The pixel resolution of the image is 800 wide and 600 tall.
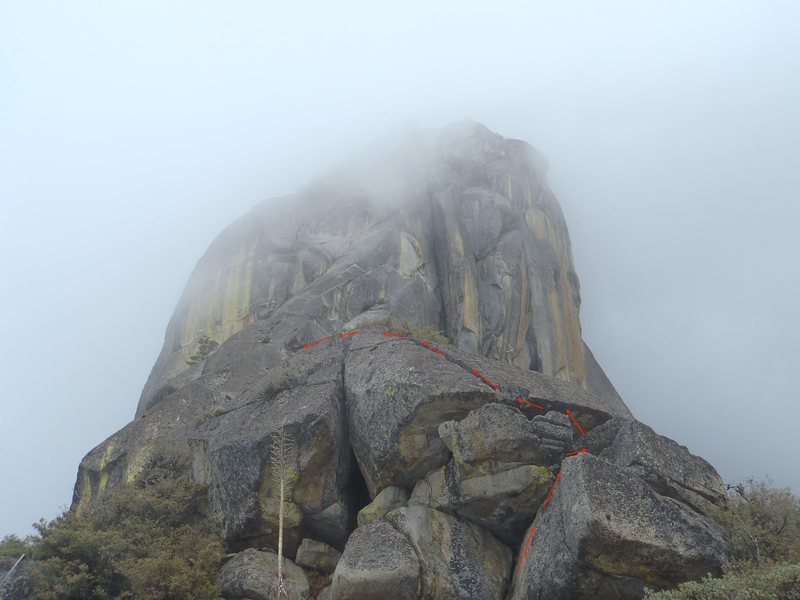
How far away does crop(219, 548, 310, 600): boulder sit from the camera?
1798cm

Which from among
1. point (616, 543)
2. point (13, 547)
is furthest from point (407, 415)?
point (13, 547)

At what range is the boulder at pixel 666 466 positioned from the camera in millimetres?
17922

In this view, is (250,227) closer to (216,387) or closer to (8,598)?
(216,387)

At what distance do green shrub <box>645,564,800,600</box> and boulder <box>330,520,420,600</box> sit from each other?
5.94m

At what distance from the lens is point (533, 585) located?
15.9 metres

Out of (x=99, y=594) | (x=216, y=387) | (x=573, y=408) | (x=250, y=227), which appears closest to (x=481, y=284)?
(x=250, y=227)

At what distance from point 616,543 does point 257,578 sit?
381 inches

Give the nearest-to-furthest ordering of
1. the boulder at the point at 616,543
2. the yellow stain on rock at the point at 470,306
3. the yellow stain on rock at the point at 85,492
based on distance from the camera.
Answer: the boulder at the point at 616,543, the yellow stain on rock at the point at 85,492, the yellow stain on rock at the point at 470,306

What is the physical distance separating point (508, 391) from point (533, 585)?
6987 mm

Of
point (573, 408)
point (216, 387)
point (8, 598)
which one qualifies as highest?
point (216, 387)

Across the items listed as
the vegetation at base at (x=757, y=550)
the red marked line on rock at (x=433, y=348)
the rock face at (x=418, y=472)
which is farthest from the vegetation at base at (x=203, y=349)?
the vegetation at base at (x=757, y=550)

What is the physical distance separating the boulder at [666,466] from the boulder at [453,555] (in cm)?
435

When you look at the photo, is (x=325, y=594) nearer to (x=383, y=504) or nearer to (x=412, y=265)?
(x=383, y=504)

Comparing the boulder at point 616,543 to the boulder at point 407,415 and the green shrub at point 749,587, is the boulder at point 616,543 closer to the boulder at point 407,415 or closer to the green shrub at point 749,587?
the green shrub at point 749,587
